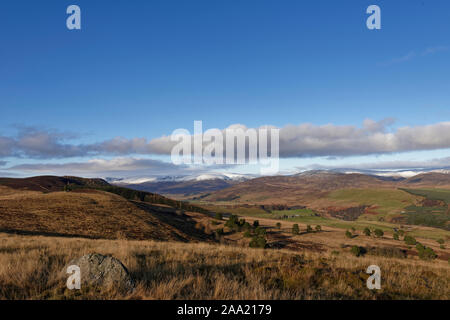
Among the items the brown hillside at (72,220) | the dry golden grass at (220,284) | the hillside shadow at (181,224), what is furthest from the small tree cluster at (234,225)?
the dry golden grass at (220,284)

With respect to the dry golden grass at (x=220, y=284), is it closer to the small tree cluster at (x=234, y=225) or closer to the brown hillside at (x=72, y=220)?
the brown hillside at (x=72, y=220)

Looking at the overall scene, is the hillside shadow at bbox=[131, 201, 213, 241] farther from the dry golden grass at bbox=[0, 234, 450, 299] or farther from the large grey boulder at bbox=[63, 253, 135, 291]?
the large grey boulder at bbox=[63, 253, 135, 291]

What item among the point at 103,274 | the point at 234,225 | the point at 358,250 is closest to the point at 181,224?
the point at 234,225

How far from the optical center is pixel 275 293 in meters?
6.78

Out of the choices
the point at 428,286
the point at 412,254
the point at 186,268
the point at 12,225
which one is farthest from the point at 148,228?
the point at 412,254

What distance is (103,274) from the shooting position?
7168 mm

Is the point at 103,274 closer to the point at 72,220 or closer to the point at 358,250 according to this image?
the point at 72,220

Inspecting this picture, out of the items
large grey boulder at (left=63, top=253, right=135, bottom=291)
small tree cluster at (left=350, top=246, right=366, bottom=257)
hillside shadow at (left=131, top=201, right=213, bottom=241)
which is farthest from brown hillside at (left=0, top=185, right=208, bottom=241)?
small tree cluster at (left=350, top=246, right=366, bottom=257)

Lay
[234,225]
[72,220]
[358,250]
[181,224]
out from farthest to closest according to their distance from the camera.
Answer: [234,225]
[181,224]
[358,250]
[72,220]

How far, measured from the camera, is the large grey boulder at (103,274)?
686 cm

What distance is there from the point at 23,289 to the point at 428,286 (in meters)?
13.6
